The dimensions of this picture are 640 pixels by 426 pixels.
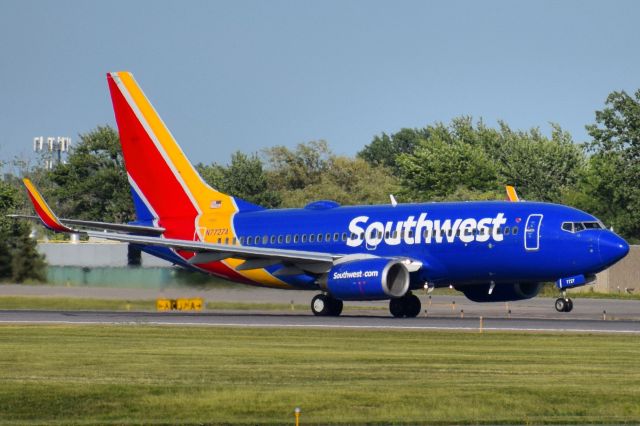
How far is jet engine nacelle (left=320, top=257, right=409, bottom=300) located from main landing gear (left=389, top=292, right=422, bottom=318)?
237 centimetres

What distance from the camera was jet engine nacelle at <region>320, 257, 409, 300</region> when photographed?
151 ft

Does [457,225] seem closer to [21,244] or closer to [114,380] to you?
[21,244]

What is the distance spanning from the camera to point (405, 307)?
163 ft

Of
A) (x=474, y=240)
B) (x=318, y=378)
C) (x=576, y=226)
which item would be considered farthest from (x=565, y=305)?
(x=318, y=378)

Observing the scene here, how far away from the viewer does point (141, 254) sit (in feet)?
186

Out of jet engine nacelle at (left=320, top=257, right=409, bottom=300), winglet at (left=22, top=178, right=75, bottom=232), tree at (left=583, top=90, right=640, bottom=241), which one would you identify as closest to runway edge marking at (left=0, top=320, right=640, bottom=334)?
jet engine nacelle at (left=320, top=257, right=409, bottom=300)

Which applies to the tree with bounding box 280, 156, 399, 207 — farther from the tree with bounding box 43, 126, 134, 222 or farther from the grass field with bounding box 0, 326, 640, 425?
the grass field with bounding box 0, 326, 640, 425

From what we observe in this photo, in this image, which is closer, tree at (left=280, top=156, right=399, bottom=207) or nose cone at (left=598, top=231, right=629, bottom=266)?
nose cone at (left=598, top=231, right=629, bottom=266)

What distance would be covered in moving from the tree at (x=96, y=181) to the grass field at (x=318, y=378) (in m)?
95.0

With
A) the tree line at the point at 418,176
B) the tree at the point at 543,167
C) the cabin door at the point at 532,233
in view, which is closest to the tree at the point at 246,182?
the tree line at the point at 418,176

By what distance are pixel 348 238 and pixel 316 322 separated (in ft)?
18.0

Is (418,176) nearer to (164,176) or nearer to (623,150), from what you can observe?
(623,150)

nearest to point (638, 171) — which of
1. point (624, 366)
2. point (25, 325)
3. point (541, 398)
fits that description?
point (25, 325)

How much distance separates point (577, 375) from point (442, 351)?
20.2 ft
